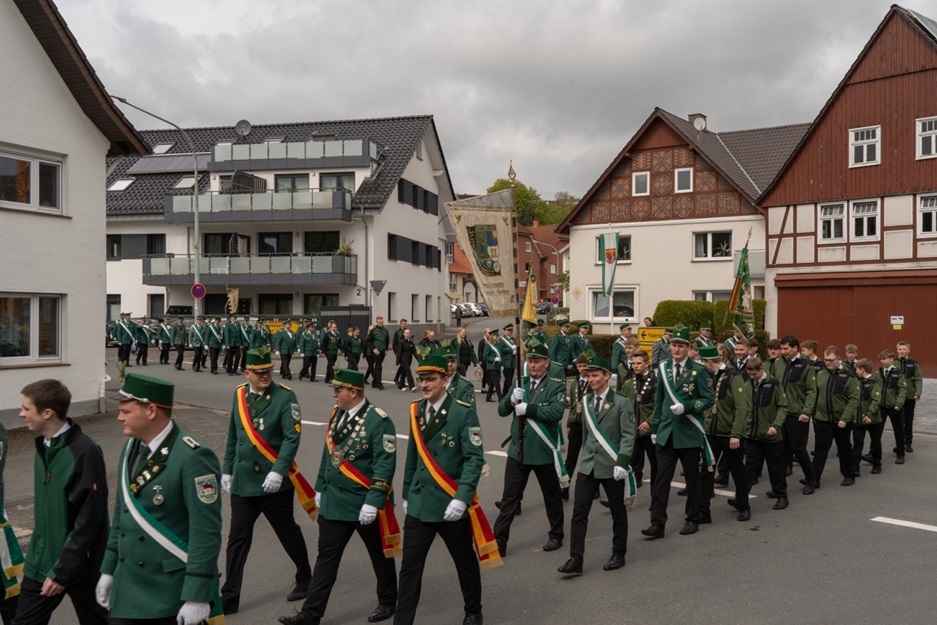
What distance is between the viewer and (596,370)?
25.1 feet

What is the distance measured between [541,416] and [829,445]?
5.10 meters

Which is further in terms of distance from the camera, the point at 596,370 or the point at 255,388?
the point at 596,370

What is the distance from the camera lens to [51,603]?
4527mm

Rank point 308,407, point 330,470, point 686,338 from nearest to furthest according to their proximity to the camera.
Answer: point 330,470 < point 686,338 < point 308,407

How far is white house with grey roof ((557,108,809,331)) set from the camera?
3331 centimetres

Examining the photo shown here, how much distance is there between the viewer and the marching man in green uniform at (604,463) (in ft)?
23.2

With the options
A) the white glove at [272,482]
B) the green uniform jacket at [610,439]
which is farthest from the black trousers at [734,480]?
the white glove at [272,482]

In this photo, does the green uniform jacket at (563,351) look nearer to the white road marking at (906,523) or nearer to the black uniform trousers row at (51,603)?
the white road marking at (906,523)

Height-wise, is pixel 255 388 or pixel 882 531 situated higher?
pixel 255 388

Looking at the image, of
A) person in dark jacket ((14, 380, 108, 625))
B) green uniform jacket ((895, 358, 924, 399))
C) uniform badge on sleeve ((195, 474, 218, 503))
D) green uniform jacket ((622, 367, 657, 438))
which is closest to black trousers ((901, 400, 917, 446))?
green uniform jacket ((895, 358, 924, 399))

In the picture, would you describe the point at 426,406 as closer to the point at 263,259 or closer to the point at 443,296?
the point at 263,259

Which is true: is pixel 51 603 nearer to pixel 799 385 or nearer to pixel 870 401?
pixel 799 385

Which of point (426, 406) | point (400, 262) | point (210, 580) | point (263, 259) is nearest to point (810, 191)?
point (400, 262)

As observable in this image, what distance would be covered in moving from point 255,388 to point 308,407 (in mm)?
11731
